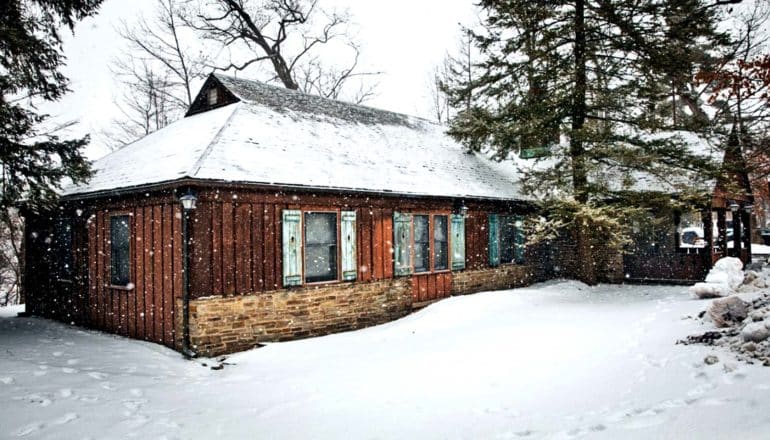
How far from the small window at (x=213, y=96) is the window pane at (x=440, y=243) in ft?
20.3

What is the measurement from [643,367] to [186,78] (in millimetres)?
26965

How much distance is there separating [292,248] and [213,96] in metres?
5.30

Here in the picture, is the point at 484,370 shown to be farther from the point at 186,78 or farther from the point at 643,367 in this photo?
the point at 186,78

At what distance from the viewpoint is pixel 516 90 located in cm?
1494

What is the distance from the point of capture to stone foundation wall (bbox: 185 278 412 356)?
30.3 ft

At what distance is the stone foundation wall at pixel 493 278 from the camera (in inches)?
543

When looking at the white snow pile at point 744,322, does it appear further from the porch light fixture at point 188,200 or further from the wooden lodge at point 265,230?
the porch light fixture at point 188,200

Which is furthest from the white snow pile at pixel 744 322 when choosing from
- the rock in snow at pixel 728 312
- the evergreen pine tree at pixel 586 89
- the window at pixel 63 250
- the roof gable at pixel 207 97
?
the window at pixel 63 250

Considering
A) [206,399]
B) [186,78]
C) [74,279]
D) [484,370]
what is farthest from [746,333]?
[186,78]

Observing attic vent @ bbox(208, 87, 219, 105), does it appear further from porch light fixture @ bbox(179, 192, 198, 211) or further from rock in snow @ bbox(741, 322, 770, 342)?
rock in snow @ bbox(741, 322, 770, 342)

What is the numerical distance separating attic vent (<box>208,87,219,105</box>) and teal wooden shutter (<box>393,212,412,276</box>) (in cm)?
534

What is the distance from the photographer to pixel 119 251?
11008mm

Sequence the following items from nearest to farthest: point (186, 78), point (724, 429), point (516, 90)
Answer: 1. point (724, 429)
2. point (516, 90)
3. point (186, 78)

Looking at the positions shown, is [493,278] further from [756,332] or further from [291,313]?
[756,332]
